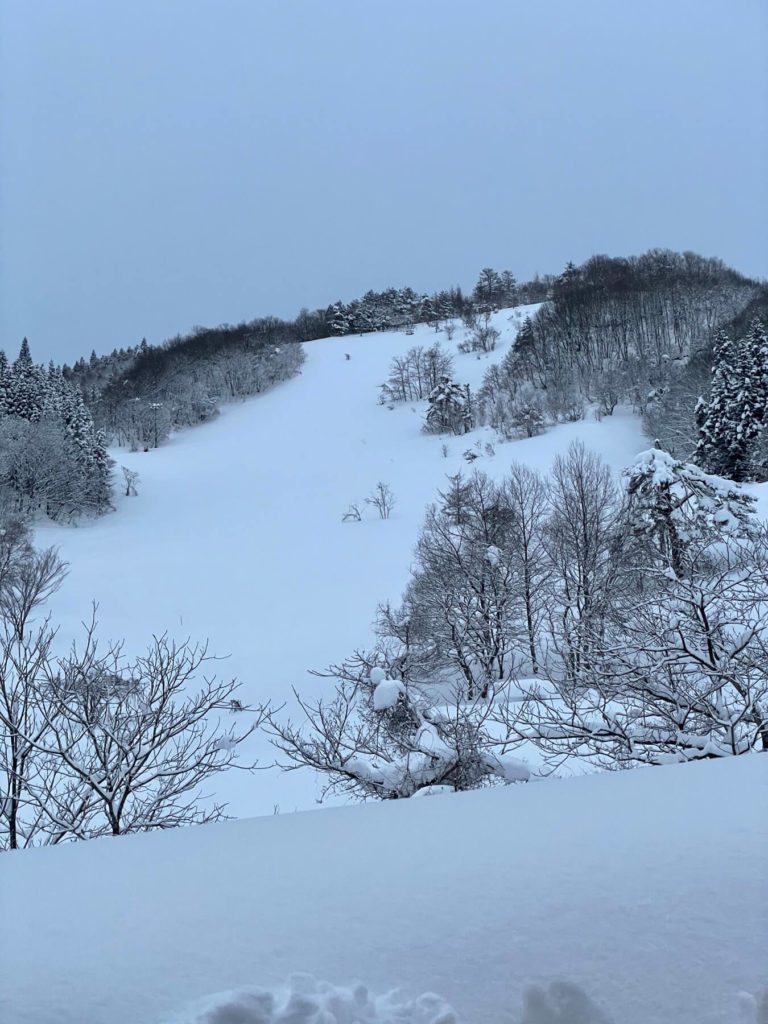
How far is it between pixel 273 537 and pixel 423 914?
3462 centimetres

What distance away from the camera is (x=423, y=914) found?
2.16 meters

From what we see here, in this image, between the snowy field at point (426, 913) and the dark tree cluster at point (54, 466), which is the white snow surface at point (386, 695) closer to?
the snowy field at point (426, 913)

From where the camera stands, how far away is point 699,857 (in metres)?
2.41

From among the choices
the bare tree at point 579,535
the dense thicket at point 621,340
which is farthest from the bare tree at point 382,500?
the dense thicket at point 621,340

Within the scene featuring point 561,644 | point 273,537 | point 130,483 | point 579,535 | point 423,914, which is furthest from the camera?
point 130,483

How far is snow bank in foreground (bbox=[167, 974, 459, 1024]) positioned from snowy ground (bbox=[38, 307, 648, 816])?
36.3ft

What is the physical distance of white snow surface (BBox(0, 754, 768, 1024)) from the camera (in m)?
1.79

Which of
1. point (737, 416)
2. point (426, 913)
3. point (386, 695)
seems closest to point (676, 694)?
point (386, 695)

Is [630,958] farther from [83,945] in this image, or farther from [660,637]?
[660,637]

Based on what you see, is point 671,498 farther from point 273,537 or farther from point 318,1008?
point 273,537

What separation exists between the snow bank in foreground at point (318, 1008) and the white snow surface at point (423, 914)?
0.03ft

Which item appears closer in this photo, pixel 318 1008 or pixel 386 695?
pixel 318 1008

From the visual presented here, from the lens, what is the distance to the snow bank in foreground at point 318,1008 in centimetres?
174

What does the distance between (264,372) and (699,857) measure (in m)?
80.9
